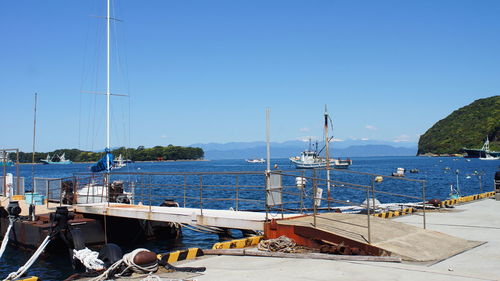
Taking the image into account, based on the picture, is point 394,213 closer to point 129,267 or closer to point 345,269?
point 345,269

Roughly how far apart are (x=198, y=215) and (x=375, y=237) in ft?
17.7

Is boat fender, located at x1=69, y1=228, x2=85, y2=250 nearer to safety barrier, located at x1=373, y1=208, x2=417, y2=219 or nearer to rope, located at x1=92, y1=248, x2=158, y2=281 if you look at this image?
rope, located at x1=92, y1=248, x2=158, y2=281

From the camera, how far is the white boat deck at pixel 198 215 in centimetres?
1229

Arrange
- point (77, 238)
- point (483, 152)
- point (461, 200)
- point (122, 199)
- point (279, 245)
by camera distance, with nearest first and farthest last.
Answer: point (279, 245) < point (77, 238) < point (122, 199) < point (461, 200) < point (483, 152)

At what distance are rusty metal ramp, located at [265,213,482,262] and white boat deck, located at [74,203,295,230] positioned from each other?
1.04m

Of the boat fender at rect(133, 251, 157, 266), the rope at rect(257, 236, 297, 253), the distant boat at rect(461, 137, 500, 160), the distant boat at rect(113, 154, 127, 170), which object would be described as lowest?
the rope at rect(257, 236, 297, 253)

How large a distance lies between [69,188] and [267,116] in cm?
1035

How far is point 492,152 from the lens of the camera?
175 m

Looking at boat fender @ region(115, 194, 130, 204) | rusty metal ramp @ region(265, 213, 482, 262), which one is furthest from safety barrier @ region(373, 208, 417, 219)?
boat fender @ region(115, 194, 130, 204)

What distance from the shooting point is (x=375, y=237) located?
10.2 metres

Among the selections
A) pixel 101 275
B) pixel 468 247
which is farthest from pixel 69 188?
pixel 468 247

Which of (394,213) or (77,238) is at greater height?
(394,213)

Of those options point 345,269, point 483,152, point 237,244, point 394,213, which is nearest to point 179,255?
point 237,244

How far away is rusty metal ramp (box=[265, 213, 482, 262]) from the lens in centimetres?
959
